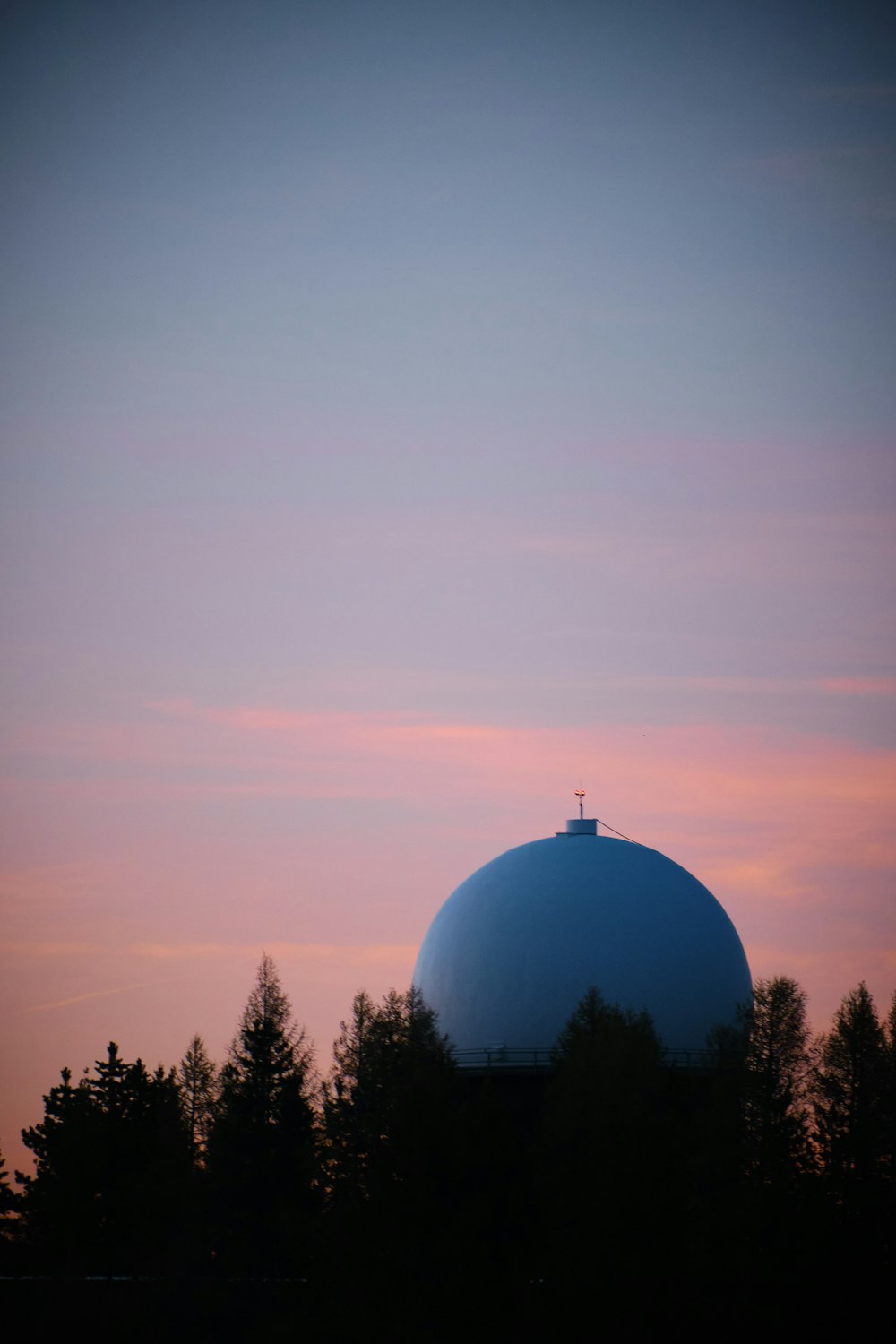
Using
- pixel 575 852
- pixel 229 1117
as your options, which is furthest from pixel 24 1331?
pixel 575 852

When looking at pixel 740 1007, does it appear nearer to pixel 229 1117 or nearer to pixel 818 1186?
pixel 818 1186

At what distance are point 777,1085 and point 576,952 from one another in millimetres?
7069

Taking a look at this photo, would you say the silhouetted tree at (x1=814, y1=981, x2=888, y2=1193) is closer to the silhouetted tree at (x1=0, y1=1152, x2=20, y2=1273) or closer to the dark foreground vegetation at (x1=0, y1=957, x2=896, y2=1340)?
the dark foreground vegetation at (x1=0, y1=957, x2=896, y2=1340)

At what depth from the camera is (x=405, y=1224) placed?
112 feet

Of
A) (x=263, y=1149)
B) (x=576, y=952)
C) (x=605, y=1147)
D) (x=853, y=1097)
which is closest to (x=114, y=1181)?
(x=263, y=1149)

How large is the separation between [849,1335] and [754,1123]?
5.59 meters

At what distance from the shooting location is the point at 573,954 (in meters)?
43.5

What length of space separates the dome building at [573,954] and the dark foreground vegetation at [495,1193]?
1.23 metres

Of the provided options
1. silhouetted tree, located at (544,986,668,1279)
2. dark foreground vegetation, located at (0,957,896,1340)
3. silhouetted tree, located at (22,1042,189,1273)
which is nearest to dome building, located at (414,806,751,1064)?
dark foreground vegetation, located at (0,957,896,1340)

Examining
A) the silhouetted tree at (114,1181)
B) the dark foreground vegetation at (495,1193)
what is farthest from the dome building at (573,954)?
the silhouetted tree at (114,1181)

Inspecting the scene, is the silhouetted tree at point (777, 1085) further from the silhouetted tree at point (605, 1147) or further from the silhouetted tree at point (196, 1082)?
the silhouetted tree at point (196, 1082)

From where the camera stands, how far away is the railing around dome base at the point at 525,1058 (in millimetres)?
42156

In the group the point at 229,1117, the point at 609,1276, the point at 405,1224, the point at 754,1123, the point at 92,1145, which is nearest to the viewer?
the point at 609,1276

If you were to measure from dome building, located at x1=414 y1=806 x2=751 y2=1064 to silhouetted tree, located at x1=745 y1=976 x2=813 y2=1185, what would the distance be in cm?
207
